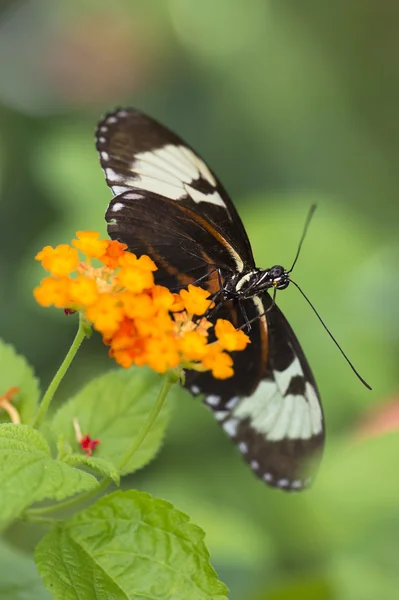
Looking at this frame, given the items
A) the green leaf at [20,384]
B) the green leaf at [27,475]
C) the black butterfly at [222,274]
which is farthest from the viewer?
the black butterfly at [222,274]

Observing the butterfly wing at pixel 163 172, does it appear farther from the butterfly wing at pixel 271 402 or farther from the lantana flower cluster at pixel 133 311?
the lantana flower cluster at pixel 133 311

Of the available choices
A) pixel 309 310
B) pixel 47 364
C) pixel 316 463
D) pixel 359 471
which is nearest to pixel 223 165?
pixel 309 310

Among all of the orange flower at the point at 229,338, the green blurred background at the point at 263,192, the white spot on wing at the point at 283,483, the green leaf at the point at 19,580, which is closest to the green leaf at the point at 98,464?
the orange flower at the point at 229,338

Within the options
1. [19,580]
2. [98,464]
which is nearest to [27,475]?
[98,464]

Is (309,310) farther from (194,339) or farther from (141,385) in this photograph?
(194,339)

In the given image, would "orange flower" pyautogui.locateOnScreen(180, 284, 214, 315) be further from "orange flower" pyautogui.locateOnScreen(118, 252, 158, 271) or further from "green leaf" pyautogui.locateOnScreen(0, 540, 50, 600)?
"green leaf" pyautogui.locateOnScreen(0, 540, 50, 600)

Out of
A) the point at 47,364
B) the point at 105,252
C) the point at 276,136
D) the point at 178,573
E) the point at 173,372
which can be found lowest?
the point at 47,364

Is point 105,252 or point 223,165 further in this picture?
point 223,165

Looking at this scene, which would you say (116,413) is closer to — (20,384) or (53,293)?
(20,384)
